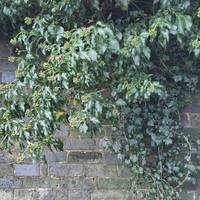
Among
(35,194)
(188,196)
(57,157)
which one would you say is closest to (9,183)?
(35,194)

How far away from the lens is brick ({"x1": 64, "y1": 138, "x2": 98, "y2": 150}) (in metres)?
3.86

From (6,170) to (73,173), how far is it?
0.55m

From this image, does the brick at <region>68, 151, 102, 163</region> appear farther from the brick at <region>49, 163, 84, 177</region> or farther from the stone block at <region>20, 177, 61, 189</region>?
the stone block at <region>20, 177, 61, 189</region>

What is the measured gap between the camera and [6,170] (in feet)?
12.6

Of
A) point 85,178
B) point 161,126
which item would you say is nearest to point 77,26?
point 161,126

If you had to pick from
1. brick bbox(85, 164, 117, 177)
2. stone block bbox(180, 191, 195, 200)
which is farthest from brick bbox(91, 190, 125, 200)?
stone block bbox(180, 191, 195, 200)

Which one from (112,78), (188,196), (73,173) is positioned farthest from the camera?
(73,173)

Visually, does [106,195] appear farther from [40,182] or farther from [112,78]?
[112,78]

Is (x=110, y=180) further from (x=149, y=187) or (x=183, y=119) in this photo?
(x=183, y=119)

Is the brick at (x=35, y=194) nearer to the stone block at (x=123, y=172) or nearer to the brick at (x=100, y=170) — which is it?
the brick at (x=100, y=170)

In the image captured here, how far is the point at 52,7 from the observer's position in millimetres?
3295

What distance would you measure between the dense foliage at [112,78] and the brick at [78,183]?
1.19 ft

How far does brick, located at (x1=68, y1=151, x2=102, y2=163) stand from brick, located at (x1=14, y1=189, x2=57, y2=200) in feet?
1.01

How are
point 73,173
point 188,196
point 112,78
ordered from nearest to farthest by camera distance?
point 112,78
point 188,196
point 73,173
